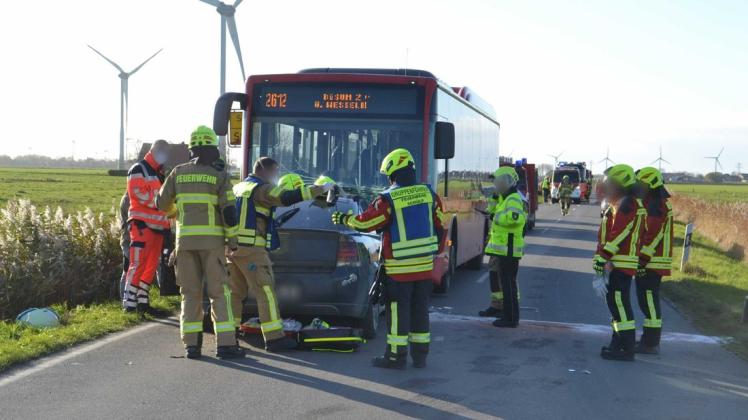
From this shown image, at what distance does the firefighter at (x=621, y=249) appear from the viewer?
9.14 metres

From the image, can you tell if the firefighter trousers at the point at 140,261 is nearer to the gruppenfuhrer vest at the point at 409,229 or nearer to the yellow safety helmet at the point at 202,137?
the yellow safety helmet at the point at 202,137

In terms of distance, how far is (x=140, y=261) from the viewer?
1050cm

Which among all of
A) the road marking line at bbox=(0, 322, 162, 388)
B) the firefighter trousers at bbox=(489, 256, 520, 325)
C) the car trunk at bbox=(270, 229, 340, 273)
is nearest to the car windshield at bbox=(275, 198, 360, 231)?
the car trunk at bbox=(270, 229, 340, 273)

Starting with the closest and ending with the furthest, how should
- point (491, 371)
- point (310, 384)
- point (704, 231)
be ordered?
1. point (310, 384)
2. point (491, 371)
3. point (704, 231)

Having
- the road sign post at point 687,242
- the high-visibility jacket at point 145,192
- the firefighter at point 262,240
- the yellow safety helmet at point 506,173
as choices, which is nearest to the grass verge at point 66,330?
the high-visibility jacket at point 145,192

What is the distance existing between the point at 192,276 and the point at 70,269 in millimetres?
3889

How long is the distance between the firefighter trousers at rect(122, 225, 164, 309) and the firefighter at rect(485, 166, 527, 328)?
3823mm

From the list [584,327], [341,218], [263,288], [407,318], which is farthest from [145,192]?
[584,327]

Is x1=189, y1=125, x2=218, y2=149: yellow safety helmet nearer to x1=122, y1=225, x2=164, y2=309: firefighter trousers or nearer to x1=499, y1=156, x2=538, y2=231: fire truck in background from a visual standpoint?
x1=122, y1=225, x2=164, y2=309: firefighter trousers

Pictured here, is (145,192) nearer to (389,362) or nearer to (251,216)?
(251,216)

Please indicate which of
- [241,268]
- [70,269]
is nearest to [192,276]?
[241,268]

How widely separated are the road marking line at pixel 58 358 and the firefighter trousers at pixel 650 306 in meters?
5.23

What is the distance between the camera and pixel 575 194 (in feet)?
196

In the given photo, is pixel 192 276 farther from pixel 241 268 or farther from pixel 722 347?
pixel 722 347
